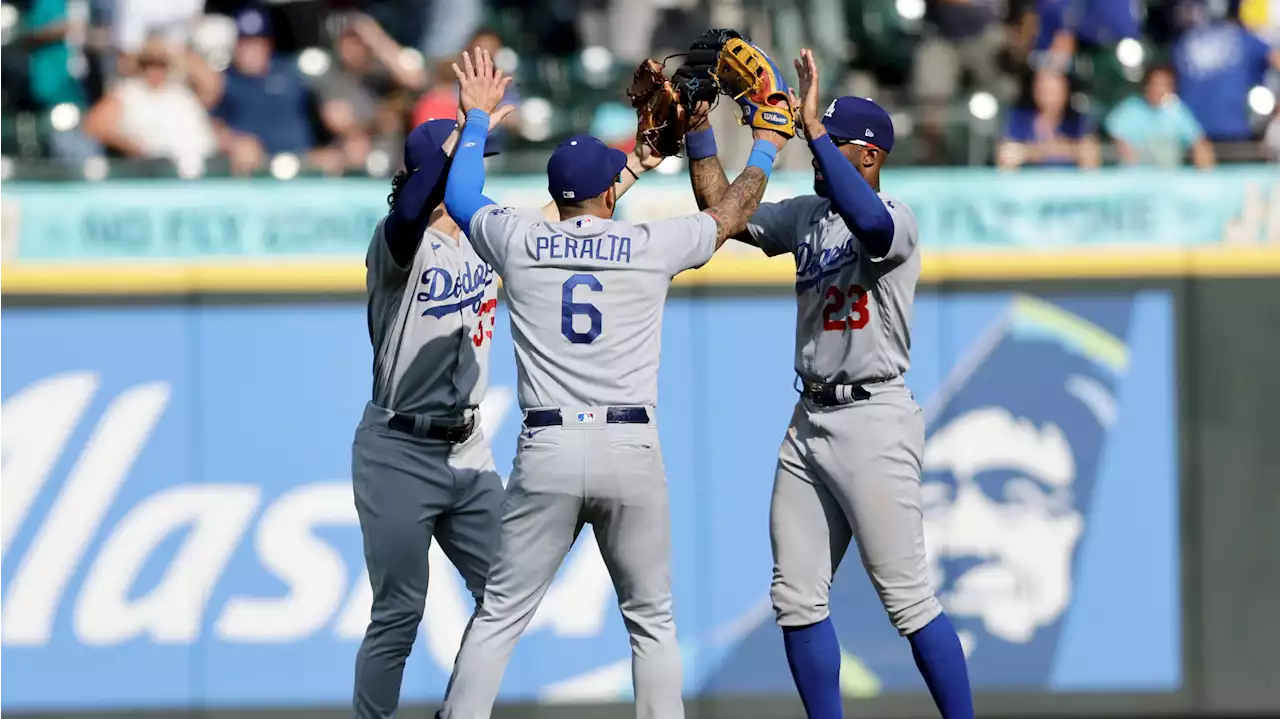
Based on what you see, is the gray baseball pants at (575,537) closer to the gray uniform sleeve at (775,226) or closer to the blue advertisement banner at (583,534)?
the gray uniform sleeve at (775,226)

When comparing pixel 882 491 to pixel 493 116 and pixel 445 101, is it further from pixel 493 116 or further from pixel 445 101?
pixel 445 101

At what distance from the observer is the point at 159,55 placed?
937 cm

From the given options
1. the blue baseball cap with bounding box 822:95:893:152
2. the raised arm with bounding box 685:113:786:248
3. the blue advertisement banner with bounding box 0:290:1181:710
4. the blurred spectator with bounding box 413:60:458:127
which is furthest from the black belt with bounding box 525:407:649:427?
the blurred spectator with bounding box 413:60:458:127

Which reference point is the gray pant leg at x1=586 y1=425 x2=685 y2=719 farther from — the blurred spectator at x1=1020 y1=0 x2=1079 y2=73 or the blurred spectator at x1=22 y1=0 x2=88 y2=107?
the blurred spectator at x1=22 y1=0 x2=88 y2=107

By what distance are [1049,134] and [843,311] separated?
374cm

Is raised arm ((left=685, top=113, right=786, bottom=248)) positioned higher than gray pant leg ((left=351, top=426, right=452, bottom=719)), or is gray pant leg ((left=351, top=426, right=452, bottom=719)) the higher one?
raised arm ((left=685, top=113, right=786, bottom=248))

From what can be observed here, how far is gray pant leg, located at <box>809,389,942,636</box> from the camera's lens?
19.5ft

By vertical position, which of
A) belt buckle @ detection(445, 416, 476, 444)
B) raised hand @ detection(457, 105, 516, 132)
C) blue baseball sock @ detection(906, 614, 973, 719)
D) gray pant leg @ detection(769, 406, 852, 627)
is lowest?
blue baseball sock @ detection(906, 614, 973, 719)

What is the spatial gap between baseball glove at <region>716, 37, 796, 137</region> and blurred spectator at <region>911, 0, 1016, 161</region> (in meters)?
3.34

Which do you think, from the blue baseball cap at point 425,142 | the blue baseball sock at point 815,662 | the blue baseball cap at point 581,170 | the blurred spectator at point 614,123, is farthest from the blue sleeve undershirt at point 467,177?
the blurred spectator at point 614,123

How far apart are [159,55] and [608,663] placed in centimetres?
386

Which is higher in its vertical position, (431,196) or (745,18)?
(745,18)

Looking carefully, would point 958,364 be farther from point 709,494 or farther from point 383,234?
point 383,234

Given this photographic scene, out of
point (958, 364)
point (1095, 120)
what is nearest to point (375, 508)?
point (958, 364)
